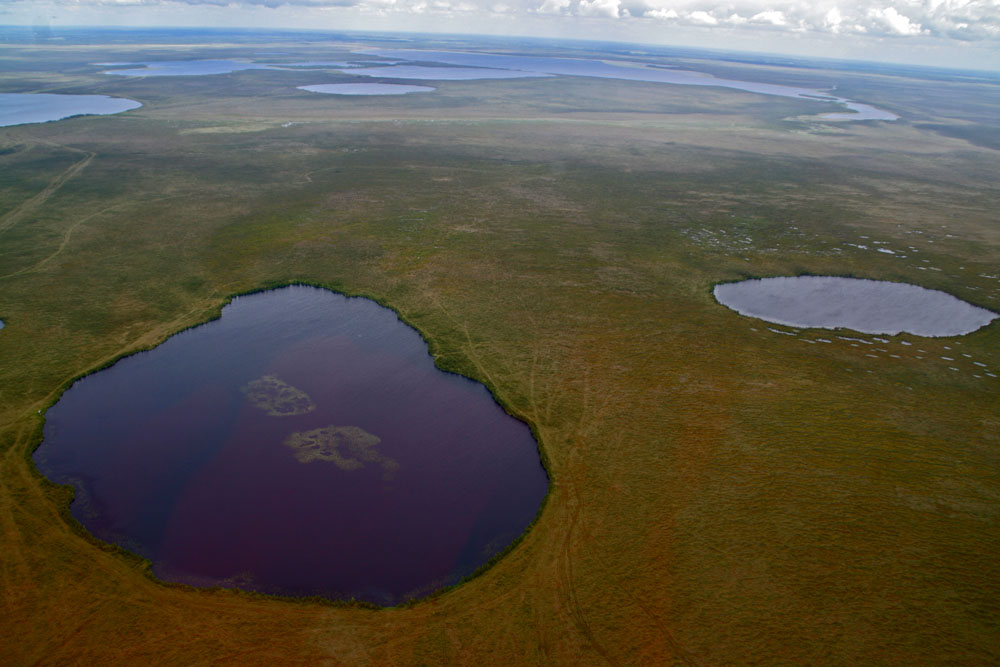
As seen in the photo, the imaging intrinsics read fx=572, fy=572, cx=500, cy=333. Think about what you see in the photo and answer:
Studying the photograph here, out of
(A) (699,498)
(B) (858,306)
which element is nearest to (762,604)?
(A) (699,498)

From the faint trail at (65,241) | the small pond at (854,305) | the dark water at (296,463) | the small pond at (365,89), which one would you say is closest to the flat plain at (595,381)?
the faint trail at (65,241)

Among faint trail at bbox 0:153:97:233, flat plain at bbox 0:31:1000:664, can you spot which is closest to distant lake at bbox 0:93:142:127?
flat plain at bbox 0:31:1000:664

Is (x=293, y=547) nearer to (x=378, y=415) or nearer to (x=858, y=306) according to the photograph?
(x=378, y=415)

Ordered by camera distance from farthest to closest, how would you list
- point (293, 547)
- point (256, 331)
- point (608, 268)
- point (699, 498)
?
point (608, 268), point (256, 331), point (699, 498), point (293, 547)

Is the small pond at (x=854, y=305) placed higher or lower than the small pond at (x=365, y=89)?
lower

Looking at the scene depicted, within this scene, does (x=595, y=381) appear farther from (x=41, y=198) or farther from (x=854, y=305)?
(x=41, y=198)

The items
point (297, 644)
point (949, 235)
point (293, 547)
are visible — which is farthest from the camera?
point (949, 235)

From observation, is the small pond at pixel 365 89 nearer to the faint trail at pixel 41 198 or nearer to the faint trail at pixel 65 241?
the faint trail at pixel 41 198
